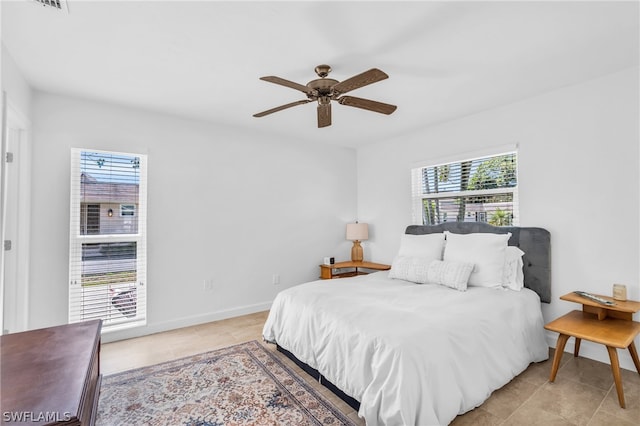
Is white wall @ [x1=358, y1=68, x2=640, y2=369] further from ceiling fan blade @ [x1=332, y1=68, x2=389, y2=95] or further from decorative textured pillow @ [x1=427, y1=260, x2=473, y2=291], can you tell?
ceiling fan blade @ [x1=332, y1=68, x2=389, y2=95]

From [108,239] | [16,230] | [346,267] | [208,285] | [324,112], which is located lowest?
[208,285]

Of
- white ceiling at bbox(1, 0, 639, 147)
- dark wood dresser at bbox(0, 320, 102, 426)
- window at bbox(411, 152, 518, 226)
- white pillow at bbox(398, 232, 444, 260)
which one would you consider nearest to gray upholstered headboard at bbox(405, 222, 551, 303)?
window at bbox(411, 152, 518, 226)

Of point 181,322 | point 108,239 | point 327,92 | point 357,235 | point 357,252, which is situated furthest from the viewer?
point 357,252

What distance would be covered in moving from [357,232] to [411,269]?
1.58 m

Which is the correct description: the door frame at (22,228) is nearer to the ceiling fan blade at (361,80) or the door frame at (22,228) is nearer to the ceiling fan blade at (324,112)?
the ceiling fan blade at (324,112)

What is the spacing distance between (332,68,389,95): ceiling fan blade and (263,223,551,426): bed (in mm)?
1586

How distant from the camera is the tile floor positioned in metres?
1.90

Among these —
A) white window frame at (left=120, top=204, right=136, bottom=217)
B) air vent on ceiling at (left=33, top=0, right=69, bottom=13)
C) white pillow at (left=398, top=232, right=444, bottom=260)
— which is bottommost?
white pillow at (left=398, top=232, right=444, bottom=260)

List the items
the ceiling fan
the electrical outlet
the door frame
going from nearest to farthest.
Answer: the ceiling fan < the door frame < the electrical outlet

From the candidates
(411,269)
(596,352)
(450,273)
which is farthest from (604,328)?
(411,269)

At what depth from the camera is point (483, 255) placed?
2896 millimetres

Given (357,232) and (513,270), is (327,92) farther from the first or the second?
(357,232)

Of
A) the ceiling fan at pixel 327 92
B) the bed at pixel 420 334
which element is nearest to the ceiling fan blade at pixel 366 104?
the ceiling fan at pixel 327 92

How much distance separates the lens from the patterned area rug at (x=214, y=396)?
1.94m
